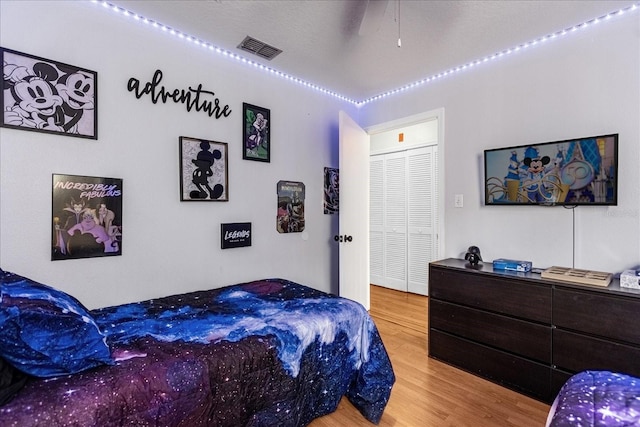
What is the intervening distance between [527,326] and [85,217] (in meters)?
3.05

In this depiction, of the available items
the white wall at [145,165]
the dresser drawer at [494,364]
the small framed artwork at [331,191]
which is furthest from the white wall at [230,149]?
the dresser drawer at [494,364]

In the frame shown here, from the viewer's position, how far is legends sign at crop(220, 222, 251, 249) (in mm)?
2670

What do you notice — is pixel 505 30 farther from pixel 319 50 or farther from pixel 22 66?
pixel 22 66

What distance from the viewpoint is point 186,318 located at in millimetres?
1804

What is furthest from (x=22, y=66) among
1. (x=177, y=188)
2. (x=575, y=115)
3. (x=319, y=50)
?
(x=575, y=115)

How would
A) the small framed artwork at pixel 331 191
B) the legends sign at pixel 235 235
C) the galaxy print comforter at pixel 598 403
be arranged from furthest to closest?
the small framed artwork at pixel 331 191
the legends sign at pixel 235 235
the galaxy print comforter at pixel 598 403

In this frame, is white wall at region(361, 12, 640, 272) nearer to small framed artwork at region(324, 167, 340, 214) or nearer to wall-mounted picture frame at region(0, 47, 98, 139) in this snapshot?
small framed artwork at region(324, 167, 340, 214)

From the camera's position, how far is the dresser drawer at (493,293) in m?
2.08

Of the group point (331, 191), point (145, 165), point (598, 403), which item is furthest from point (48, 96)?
point (598, 403)

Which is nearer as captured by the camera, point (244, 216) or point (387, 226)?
point (244, 216)

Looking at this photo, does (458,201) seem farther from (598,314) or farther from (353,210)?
(598,314)

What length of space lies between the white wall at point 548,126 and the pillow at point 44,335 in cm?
283

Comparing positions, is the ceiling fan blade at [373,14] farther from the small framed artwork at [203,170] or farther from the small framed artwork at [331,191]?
the small framed artwork at [331,191]

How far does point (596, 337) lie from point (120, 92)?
11.3ft
